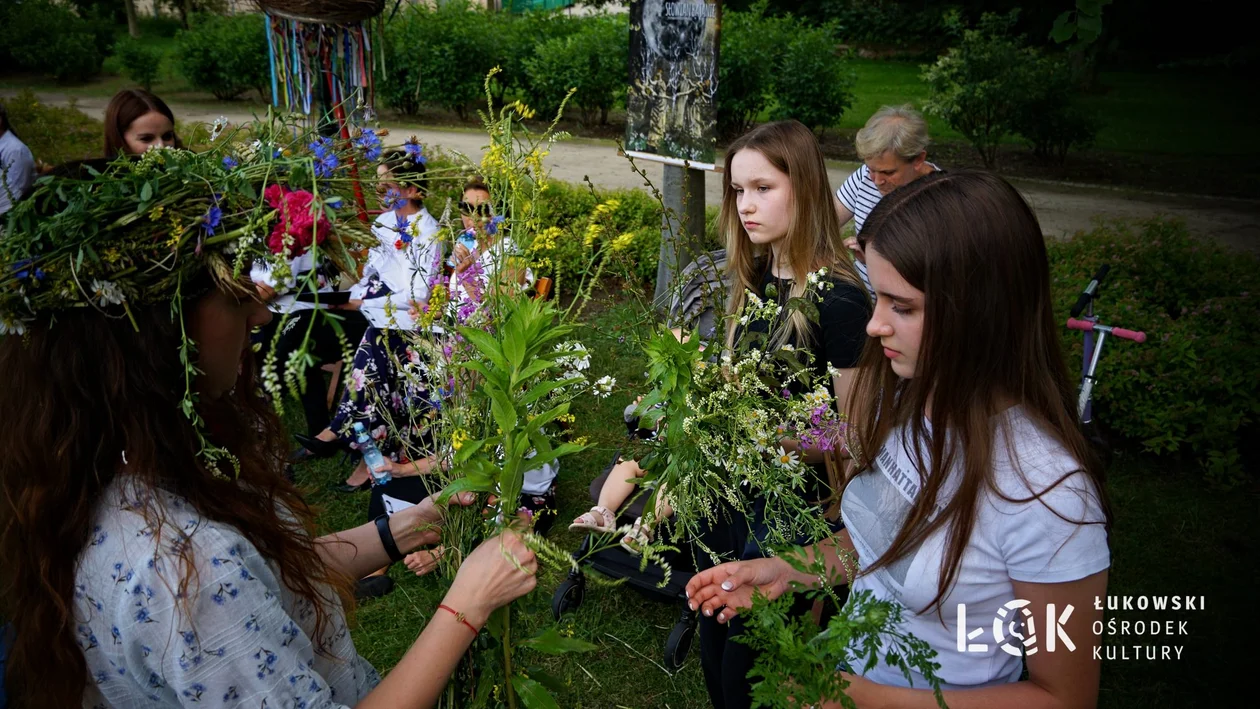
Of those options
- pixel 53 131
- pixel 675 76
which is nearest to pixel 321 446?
pixel 675 76

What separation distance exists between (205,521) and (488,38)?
14.8 m

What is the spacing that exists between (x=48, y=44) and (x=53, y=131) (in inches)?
511

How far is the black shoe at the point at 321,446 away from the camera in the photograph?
185 inches

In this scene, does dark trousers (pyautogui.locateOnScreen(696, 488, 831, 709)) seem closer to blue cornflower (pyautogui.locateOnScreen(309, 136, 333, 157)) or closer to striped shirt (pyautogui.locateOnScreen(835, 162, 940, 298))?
blue cornflower (pyautogui.locateOnScreen(309, 136, 333, 157))

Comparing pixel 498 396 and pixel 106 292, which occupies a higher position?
pixel 106 292

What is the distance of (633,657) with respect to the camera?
11.5ft

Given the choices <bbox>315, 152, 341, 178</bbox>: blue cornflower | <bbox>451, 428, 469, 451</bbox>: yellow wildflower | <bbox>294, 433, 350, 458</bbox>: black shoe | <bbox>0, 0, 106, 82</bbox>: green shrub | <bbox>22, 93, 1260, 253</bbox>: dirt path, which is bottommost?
<bbox>294, 433, 350, 458</bbox>: black shoe

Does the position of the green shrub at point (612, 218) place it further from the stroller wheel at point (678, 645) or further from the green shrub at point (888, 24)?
the green shrub at point (888, 24)

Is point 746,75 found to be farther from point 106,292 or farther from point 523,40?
point 106,292

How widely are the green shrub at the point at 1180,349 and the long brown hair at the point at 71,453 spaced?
4.50 metres

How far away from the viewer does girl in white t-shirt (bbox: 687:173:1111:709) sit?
4.88 ft

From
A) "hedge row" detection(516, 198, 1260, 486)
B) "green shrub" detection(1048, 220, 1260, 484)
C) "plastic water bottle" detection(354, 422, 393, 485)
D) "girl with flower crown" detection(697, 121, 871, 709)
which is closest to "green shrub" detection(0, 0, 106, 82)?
"hedge row" detection(516, 198, 1260, 486)

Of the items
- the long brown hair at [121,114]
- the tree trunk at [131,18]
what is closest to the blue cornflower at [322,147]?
the long brown hair at [121,114]

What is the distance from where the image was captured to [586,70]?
13422 mm
